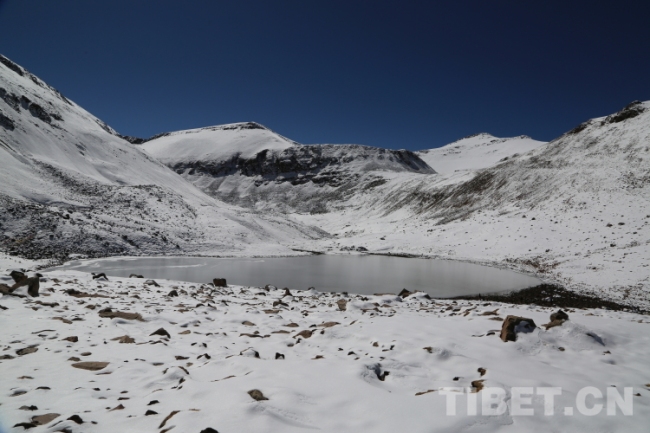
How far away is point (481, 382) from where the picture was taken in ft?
18.5

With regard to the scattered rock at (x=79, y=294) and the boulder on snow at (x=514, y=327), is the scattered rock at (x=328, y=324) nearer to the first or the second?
the boulder on snow at (x=514, y=327)

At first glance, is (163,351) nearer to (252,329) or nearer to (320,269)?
(252,329)

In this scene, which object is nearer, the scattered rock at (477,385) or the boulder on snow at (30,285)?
the scattered rock at (477,385)

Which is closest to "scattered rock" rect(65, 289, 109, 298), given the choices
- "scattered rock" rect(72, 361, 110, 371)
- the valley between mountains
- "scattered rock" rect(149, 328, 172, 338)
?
the valley between mountains

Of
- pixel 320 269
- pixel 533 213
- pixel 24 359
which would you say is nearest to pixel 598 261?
pixel 533 213

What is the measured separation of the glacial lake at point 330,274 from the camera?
2250cm

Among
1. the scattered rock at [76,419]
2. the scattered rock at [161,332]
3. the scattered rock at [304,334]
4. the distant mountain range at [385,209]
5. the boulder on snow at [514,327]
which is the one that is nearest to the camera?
the scattered rock at [76,419]

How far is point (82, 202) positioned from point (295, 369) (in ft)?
130

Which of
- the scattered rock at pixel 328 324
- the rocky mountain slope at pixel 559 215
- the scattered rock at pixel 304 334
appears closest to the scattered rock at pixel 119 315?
the scattered rock at pixel 304 334

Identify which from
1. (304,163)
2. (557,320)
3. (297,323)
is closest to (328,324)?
(297,323)

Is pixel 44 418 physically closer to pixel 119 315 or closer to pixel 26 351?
pixel 26 351

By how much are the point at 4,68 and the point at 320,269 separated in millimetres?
69951

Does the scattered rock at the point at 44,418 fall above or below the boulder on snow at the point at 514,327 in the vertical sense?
below

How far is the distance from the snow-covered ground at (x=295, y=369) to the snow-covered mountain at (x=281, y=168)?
98.0m
